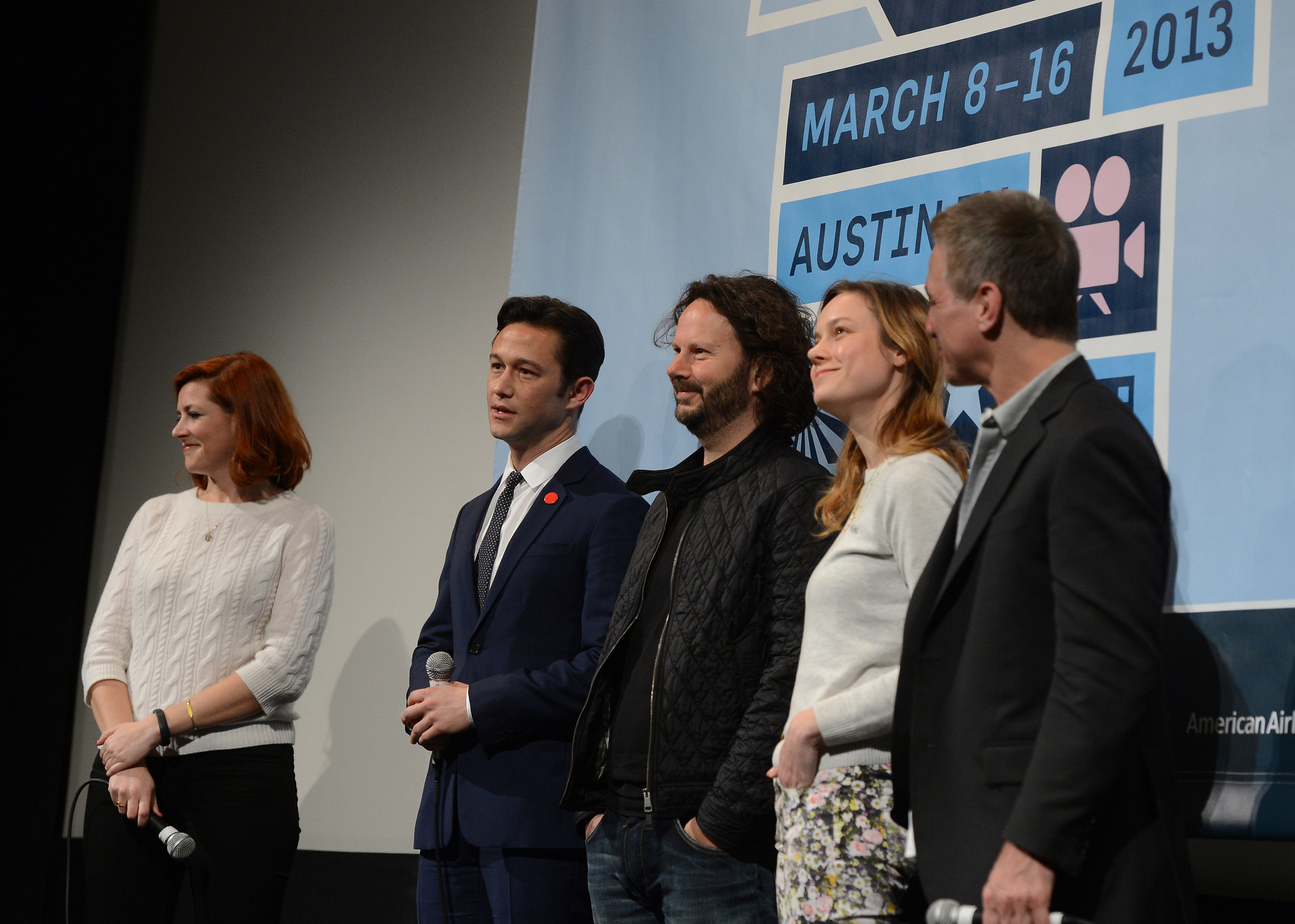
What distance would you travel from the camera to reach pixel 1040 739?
141 centimetres

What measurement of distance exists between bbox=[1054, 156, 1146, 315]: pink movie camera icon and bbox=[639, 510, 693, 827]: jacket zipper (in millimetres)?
868

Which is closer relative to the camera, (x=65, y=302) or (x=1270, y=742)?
(x=1270, y=742)

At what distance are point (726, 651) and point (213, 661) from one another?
1.35m

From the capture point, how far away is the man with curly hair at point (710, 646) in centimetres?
206

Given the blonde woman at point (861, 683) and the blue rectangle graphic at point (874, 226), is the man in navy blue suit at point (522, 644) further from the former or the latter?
the blonde woman at point (861, 683)

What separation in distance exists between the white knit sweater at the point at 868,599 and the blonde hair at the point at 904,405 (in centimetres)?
12

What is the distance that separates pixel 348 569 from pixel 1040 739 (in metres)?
3.00

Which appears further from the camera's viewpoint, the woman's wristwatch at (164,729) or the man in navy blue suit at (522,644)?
the woman's wristwatch at (164,729)

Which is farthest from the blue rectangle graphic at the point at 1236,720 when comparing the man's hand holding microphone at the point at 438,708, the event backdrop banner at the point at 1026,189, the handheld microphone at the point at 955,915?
the man's hand holding microphone at the point at 438,708

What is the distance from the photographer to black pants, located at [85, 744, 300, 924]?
8.93ft

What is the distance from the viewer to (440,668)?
A: 2.51 m

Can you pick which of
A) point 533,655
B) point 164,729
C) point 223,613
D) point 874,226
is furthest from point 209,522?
point 874,226

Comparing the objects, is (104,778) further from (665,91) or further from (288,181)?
(288,181)

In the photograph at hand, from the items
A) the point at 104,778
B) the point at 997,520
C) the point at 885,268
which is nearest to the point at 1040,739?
the point at 997,520
